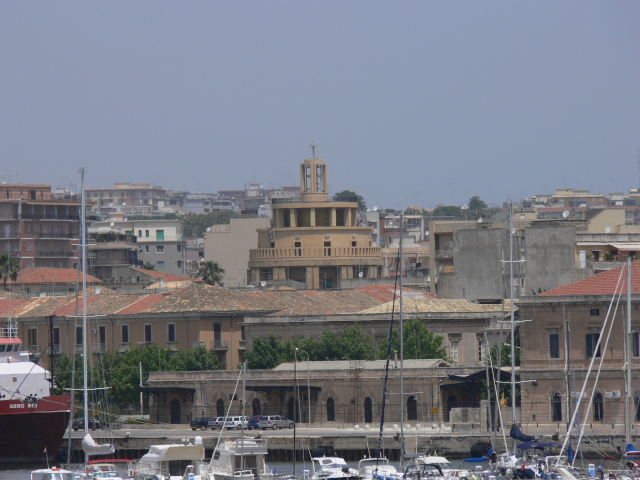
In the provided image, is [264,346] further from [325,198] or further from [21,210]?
[21,210]

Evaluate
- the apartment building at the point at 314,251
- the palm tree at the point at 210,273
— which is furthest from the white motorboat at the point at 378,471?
the palm tree at the point at 210,273

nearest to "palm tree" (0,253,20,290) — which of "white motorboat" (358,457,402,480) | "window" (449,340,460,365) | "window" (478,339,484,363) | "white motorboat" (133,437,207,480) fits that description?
"window" (449,340,460,365)

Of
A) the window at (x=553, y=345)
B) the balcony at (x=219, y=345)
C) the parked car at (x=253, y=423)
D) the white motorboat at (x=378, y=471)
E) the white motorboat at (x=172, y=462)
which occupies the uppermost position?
the balcony at (x=219, y=345)

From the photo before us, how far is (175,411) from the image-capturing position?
93750mm

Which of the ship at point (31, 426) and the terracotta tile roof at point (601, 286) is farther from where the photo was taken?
the ship at point (31, 426)

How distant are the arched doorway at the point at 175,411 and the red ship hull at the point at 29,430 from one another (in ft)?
43.0

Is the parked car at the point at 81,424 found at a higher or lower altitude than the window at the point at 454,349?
lower

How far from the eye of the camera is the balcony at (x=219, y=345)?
105625 millimetres

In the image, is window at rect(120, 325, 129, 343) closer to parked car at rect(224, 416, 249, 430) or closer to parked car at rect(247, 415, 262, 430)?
parked car at rect(224, 416, 249, 430)

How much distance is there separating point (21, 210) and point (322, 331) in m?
79.4

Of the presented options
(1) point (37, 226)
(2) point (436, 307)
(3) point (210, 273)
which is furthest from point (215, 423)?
(1) point (37, 226)

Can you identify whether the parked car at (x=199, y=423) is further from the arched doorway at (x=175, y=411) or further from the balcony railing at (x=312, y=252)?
the balcony railing at (x=312, y=252)

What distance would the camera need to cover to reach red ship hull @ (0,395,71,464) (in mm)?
80562

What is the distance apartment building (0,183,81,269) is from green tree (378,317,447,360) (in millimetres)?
82586
